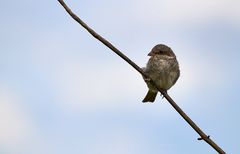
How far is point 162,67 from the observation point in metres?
7.17

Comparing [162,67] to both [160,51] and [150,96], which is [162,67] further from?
[150,96]

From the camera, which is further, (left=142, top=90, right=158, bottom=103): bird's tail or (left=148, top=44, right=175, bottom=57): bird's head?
(left=142, top=90, right=158, bottom=103): bird's tail

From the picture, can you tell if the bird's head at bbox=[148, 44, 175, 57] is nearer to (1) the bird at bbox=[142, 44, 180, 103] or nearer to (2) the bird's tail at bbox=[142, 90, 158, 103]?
(1) the bird at bbox=[142, 44, 180, 103]

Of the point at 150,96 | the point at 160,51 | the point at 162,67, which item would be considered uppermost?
the point at 150,96

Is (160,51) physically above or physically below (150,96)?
below

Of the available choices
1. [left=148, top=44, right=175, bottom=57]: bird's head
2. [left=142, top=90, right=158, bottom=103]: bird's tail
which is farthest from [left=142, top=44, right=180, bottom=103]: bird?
[left=142, top=90, right=158, bottom=103]: bird's tail

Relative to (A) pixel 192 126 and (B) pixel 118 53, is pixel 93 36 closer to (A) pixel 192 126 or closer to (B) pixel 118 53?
(B) pixel 118 53

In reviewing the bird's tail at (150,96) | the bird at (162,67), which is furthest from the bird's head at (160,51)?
the bird's tail at (150,96)

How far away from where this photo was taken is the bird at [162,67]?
7.10 metres

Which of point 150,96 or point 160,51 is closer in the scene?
point 160,51

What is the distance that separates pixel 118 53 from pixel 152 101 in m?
6.54

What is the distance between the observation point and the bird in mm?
7102

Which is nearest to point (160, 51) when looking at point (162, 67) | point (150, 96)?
point (162, 67)

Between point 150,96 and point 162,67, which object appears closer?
point 162,67
